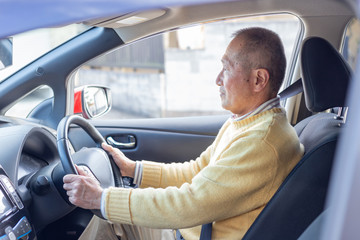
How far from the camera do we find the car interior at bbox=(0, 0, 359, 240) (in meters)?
1.43

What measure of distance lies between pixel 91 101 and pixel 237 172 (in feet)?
4.17

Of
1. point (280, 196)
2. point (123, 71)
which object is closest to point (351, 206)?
point (280, 196)

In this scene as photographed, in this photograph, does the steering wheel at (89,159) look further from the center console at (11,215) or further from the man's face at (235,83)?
the man's face at (235,83)

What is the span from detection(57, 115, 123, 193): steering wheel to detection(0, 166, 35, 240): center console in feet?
0.60

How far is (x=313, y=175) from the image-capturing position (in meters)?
1.41

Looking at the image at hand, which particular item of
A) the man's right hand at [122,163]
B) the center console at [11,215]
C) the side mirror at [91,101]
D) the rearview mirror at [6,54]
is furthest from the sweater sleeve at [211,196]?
the side mirror at [91,101]

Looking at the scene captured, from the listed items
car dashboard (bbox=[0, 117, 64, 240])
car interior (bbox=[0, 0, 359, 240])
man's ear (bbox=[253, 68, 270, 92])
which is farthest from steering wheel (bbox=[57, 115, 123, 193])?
man's ear (bbox=[253, 68, 270, 92])

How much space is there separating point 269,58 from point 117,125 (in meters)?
1.28

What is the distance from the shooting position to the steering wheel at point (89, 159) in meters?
1.61

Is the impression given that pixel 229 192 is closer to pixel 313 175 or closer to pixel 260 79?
pixel 313 175

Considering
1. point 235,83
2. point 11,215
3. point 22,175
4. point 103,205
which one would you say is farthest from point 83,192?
point 235,83

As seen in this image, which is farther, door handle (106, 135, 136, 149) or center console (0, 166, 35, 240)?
door handle (106, 135, 136, 149)

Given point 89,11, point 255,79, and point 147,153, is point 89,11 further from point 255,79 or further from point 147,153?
point 147,153

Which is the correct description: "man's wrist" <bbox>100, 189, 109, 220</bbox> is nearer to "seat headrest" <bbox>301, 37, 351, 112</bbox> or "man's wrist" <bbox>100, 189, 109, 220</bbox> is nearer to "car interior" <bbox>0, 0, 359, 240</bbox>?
"car interior" <bbox>0, 0, 359, 240</bbox>
